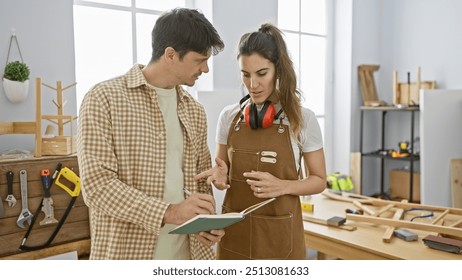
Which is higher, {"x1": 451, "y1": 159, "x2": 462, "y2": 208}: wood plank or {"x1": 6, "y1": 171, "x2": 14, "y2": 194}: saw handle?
{"x1": 6, "y1": 171, "x2": 14, "y2": 194}: saw handle

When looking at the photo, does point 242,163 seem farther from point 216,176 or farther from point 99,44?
point 99,44

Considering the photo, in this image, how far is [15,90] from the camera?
175 centimetres

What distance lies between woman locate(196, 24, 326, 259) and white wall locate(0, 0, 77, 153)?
1.02 metres

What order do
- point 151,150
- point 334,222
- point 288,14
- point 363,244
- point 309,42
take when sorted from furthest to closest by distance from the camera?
point 309,42 → point 288,14 → point 334,222 → point 363,244 → point 151,150

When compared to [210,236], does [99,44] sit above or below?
above

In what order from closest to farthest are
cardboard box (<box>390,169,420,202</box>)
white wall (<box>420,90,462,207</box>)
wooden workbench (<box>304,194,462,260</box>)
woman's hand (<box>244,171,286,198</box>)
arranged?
woman's hand (<box>244,171,286,198</box>), wooden workbench (<box>304,194,462,260</box>), white wall (<box>420,90,462,207</box>), cardboard box (<box>390,169,420,202</box>)

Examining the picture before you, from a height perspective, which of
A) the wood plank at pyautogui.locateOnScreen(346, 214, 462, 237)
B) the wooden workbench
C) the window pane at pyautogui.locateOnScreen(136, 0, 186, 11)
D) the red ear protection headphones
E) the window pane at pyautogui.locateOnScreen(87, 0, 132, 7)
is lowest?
the wooden workbench

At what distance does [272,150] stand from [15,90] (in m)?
1.13

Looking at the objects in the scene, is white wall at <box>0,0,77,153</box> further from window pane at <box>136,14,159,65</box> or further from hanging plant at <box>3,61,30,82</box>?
window pane at <box>136,14,159,65</box>

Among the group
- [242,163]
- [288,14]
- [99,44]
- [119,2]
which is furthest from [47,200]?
[288,14]

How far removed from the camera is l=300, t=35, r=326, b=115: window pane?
3368 millimetres

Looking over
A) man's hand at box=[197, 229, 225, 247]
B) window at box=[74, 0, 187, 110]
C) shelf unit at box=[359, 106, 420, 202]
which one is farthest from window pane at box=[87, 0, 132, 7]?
shelf unit at box=[359, 106, 420, 202]
